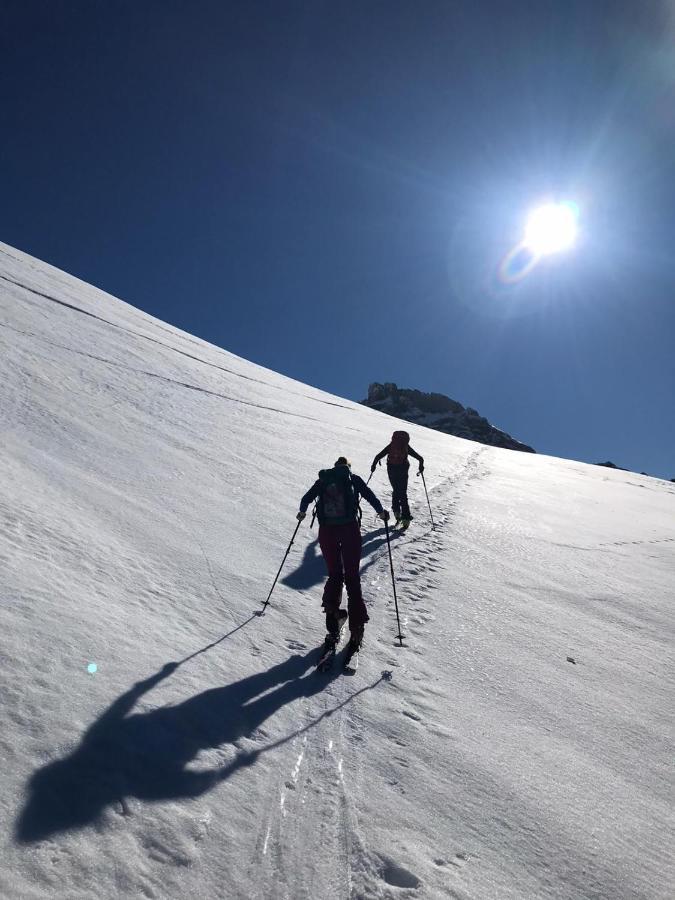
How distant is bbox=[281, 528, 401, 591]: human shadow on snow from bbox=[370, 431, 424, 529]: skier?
909mm

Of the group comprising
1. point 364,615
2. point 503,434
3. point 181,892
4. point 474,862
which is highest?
point 503,434

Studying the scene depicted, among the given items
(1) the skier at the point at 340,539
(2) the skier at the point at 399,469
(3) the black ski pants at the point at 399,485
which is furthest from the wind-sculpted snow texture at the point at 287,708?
(3) the black ski pants at the point at 399,485

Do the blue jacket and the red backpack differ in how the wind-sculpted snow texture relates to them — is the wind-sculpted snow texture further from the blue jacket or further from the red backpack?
the red backpack

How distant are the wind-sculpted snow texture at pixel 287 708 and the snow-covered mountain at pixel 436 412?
11536 centimetres

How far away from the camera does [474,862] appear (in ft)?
8.84

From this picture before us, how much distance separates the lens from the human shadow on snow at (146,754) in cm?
242

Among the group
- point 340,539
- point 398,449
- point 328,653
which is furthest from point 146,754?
point 398,449

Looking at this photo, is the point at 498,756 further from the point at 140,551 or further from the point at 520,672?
the point at 140,551

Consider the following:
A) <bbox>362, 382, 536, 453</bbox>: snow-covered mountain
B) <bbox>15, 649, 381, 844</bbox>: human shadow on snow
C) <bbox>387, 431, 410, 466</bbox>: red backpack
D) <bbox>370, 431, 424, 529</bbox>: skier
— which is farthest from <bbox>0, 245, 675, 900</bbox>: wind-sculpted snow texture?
<bbox>362, 382, 536, 453</bbox>: snow-covered mountain

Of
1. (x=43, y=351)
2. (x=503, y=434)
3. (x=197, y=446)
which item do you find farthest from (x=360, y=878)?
(x=503, y=434)

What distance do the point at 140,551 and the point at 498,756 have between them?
401 centimetres

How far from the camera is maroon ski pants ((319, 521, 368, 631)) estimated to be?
499cm

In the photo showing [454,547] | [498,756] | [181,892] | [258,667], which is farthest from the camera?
[454,547]

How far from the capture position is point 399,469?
33.0 ft
